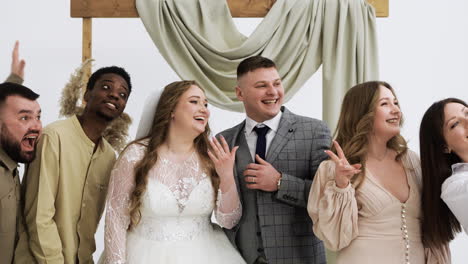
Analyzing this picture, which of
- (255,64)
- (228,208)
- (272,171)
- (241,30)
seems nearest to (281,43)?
(241,30)

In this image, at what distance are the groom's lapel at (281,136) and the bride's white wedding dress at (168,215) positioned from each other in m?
0.26

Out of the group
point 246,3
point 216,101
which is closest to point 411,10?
point 246,3

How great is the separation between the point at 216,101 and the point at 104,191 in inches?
49.6

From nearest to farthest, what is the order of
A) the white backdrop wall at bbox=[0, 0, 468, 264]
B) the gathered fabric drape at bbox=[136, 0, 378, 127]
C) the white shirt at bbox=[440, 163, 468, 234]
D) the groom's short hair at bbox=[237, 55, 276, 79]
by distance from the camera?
the white shirt at bbox=[440, 163, 468, 234] → the groom's short hair at bbox=[237, 55, 276, 79] → the gathered fabric drape at bbox=[136, 0, 378, 127] → the white backdrop wall at bbox=[0, 0, 468, 264]

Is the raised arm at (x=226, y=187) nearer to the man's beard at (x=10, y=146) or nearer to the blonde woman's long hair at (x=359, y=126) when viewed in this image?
the blonde woman's long hair at (x=359, y=126)

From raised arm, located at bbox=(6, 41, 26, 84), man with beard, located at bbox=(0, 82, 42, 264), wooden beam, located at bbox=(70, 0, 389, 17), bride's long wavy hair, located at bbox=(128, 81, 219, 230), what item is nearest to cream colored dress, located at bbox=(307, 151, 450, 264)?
bride's long wavy hair, located at bbox=(128, 81, 219, 230)

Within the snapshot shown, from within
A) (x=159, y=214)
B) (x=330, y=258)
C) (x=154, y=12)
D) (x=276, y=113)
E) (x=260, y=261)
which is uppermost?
(x=154, y=12)

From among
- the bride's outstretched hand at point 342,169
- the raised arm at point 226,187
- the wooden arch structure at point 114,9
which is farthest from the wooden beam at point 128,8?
the bride's outstretched hand at point 342,169

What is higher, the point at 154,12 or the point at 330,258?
the point at 154,12

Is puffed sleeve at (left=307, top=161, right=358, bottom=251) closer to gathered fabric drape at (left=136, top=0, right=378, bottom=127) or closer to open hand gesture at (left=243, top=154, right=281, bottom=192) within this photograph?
open hand gesture at (left=243, top=154, right=281, bottom=192)

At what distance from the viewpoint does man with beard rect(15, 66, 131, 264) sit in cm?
234

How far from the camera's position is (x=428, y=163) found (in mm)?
2256

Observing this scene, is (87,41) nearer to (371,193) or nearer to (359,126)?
(359,126)

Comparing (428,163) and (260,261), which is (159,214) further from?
(428,163)
